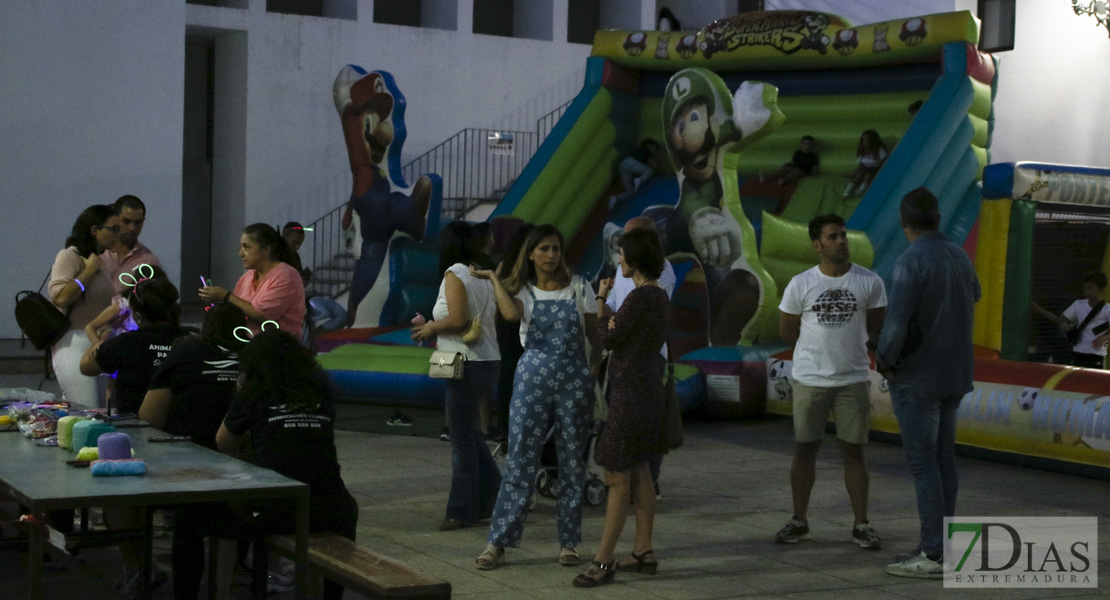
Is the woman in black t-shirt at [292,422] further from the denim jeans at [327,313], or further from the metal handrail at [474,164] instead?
the metal handrail at [474,164]

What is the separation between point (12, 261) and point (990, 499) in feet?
40.4

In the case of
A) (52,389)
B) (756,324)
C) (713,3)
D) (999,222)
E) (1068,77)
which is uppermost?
(713,3)

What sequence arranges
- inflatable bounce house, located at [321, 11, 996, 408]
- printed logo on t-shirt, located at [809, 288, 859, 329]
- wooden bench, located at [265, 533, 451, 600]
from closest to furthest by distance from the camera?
wooden bench, located at [265, 533, 451, 600], printed logo on t-shirt, located at [809, 288, 859, 329], inflatable bounce house, located at [321, 11, 996, 408]

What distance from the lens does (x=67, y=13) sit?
1585 centimetres

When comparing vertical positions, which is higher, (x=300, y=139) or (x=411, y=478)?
(x=300, y=139)

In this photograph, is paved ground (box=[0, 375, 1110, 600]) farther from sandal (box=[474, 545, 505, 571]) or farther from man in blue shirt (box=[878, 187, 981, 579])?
man in blue shirt (box=[878, 187, 981, 579])

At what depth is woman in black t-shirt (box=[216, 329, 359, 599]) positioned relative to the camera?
14.4 feet

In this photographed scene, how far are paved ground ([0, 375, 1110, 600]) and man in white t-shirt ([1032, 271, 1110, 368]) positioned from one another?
8.28 feet

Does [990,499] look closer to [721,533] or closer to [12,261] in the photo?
[721,533]

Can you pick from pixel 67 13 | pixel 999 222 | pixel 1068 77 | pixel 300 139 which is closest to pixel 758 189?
pixel 999 222

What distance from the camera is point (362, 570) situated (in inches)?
160

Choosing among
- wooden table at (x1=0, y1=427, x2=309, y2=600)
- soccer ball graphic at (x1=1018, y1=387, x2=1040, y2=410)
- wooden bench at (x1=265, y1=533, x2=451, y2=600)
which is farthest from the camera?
soccer ball graphic at (x1=1018, y1=387, x2=1040, y2=410)

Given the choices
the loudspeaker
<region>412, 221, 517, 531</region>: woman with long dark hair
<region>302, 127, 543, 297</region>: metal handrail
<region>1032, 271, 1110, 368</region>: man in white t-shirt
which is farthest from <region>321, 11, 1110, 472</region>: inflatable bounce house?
<region>302, 127, 543, 297</region>: metal handrail

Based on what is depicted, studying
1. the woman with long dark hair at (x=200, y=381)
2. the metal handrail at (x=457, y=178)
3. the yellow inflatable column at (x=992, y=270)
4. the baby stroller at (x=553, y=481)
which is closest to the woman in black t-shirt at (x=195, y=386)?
the woman with long dark hair at (x=200, y=381)
